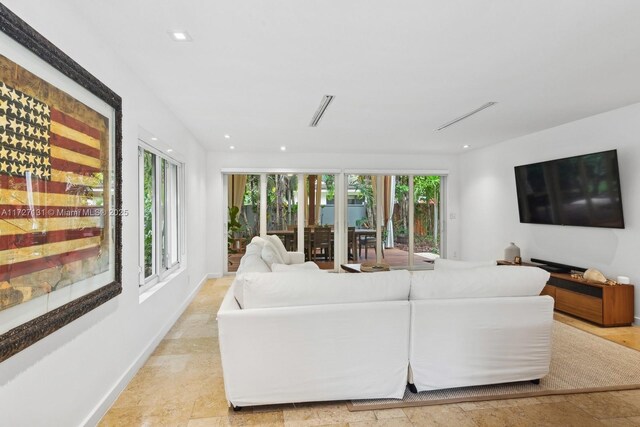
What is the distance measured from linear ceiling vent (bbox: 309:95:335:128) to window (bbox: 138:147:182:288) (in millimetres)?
1766

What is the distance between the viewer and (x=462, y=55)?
8.68ft

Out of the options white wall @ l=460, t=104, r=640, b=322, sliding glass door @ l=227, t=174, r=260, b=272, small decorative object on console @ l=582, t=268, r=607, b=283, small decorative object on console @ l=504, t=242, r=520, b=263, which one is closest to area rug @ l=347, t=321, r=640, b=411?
small decorative object on console @ l=582, t=268, r=607, b=283

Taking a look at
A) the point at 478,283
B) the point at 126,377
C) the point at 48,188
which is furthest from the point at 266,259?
the point at 48,188

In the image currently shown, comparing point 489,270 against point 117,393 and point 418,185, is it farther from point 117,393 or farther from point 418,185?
point 418,185

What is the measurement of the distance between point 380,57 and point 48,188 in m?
2.22

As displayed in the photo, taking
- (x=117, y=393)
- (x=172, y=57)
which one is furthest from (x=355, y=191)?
(x=117, y=393)

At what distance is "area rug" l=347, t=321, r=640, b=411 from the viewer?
2.44 m

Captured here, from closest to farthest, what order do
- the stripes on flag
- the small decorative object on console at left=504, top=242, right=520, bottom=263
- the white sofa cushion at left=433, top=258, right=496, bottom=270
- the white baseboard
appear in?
the stripes on flag, the white baseboard, the white sofa cushion at left=433, top=258, right=496, bottom=270, the small decorative object on console at left=504, top=242, right=520, bottom=263

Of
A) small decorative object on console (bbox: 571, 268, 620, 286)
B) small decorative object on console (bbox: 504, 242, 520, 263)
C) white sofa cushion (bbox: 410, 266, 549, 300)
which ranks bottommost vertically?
small decorative object on console (bbox: 571, 268, 620, 286)

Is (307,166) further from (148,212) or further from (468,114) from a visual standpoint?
(148,212)

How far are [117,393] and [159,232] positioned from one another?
186 cm

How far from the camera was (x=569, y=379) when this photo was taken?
108 inches

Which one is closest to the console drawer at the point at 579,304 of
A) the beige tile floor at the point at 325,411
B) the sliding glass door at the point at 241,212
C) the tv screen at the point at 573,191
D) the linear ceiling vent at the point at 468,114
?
the tv screen at the point at 573,191

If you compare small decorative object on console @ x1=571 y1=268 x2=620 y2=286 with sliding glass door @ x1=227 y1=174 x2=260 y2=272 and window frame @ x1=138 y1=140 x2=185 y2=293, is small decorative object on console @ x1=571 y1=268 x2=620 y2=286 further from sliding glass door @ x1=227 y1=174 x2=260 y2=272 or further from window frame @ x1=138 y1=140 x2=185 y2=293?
sliding glass door @ x1=227 y1=174 x2=260 y2=272
